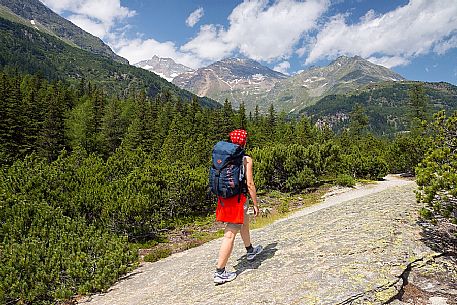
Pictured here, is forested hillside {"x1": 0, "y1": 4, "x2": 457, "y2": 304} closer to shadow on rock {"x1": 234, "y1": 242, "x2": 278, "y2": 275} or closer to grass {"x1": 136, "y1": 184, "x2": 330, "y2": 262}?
grass {"x1": 136, "y1": 184, "x2": 330, "y2": 262}

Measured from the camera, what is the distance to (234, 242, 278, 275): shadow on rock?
6.92 m

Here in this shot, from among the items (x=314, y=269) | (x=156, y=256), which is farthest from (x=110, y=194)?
(x=314, y=269)

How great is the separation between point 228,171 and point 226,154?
304mm

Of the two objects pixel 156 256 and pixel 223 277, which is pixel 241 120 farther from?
pixel 223 277

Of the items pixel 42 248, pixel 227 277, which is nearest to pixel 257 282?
pixel 227 277

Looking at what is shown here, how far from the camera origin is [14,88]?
53156 millimetres

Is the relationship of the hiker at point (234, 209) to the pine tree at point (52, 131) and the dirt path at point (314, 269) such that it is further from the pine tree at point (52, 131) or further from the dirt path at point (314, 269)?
the pine tree at point (52, 131)

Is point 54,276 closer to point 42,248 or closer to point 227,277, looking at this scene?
point 42,248

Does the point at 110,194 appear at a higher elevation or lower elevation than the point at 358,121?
lower

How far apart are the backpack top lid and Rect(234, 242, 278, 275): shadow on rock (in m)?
2.28

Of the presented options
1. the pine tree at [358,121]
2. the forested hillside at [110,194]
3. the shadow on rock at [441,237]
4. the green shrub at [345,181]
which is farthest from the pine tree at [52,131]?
the pine tree at [358,121]

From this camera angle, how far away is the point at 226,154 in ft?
19.9

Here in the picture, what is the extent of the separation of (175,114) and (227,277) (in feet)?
223

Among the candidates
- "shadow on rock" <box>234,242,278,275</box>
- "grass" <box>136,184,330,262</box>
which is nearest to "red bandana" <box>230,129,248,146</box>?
"shadow on rock" <box>234,242,278,275</box>
